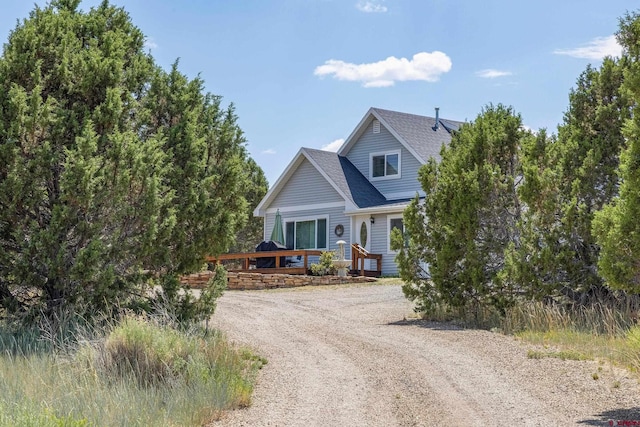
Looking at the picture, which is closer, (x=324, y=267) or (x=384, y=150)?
(x=324, y=267)

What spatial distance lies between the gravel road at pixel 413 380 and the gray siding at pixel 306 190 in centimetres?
1564

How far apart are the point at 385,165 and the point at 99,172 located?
64.5ft

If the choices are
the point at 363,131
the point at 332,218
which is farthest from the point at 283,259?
the point at 363,131

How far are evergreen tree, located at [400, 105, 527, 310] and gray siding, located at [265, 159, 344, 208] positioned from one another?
13.8 meters

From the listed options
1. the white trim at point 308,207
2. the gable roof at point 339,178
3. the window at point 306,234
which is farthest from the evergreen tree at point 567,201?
the window at point 306,234

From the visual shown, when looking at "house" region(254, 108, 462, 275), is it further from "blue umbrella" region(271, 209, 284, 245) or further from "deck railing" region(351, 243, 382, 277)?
"blue umbrella" region(271, 209, 284, 245)

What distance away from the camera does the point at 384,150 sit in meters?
30.5

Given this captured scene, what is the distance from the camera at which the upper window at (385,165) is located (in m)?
30.1

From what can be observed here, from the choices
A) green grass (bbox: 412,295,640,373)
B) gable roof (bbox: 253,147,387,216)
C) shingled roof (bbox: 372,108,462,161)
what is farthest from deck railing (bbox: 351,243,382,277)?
green grass (bbox: 412,295,640,373)

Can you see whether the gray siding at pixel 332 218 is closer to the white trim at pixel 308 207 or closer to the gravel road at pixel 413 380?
the white trim at pixel 308 207

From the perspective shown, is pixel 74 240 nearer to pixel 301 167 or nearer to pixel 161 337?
pixel 161 337

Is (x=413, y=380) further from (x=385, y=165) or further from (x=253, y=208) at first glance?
(x=253, y=208)

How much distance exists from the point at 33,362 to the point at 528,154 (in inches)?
366

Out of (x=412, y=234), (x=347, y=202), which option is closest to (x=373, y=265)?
(x=347, y=202)
